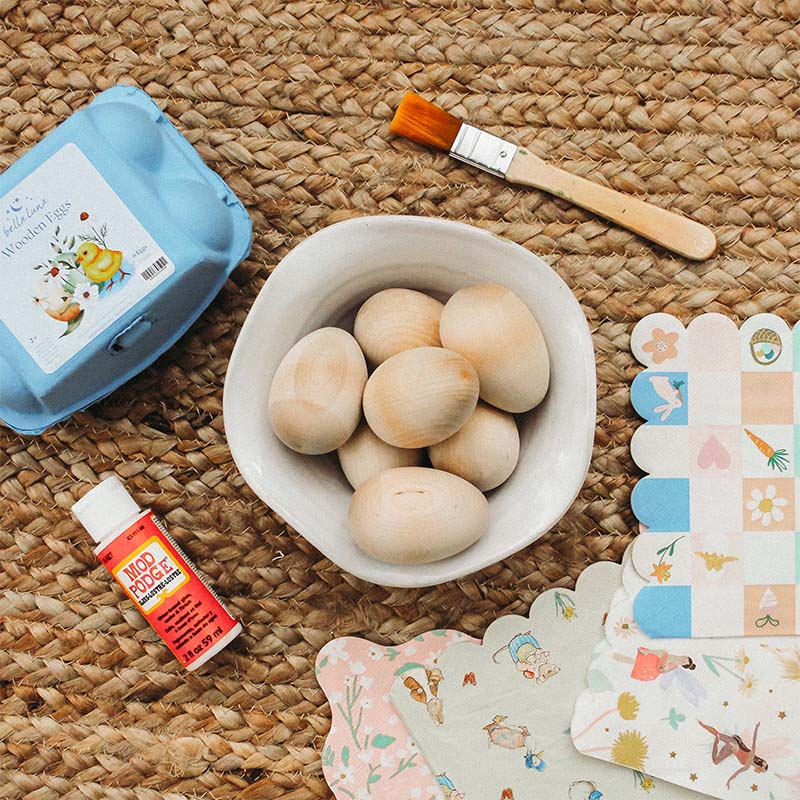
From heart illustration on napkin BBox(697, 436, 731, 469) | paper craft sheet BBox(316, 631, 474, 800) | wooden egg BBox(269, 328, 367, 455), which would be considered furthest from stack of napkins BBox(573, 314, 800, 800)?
wooden egg BBox(269, 328, 367, 455)

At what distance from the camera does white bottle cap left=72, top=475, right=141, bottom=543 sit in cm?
58

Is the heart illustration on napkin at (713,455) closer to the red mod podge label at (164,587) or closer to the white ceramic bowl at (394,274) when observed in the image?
the white ceramic bowl at (394,274)

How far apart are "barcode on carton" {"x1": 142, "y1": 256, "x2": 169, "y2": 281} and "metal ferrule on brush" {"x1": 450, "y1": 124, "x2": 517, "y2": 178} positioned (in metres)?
0.20

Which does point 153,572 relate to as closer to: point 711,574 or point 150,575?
point 150,575

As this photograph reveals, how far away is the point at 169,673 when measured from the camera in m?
0.62

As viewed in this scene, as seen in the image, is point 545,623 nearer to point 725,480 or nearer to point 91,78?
point 725,480

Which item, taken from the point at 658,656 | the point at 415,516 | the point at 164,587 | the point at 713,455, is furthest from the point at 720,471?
the point at 164,587

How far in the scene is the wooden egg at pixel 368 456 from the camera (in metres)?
0.51

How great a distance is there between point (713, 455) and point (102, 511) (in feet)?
1.28

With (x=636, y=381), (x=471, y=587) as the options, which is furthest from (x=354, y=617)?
(x=636, y=381)

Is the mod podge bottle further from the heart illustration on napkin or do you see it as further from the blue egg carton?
the heart illustration on napkin

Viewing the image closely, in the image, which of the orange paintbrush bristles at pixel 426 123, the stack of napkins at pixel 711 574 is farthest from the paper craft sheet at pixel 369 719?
the orange paintbrush bristles at pixel 426 123

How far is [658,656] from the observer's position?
605mm

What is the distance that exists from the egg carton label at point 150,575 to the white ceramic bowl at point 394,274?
0.12 meters
